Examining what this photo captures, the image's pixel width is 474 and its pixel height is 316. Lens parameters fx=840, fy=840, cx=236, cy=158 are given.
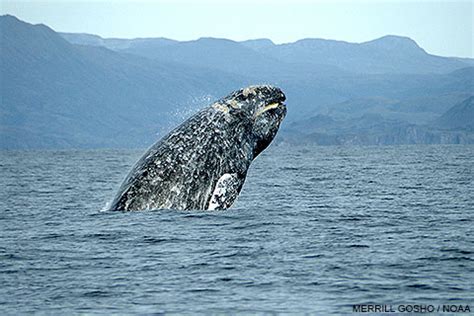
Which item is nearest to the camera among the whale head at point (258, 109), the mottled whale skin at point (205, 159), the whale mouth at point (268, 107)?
the mottled whale skin at point (205, 159)

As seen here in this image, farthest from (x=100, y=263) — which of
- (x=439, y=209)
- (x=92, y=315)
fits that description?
(x=439, y=209)

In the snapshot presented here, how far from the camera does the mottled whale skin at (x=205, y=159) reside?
53.3 ft

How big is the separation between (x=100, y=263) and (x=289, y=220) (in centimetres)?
646

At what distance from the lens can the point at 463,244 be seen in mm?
14844

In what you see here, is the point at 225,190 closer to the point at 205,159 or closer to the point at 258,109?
the point at 205,159

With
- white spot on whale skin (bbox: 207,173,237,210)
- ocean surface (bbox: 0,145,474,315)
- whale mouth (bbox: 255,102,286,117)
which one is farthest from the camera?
whale mouth (bbox: 255,102,286,117)

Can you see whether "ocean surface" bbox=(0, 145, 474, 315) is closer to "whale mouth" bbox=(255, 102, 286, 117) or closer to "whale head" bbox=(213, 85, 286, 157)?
"whale head" bbox=(213, 85, 286, 157)

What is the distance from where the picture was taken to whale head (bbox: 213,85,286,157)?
1797 cm

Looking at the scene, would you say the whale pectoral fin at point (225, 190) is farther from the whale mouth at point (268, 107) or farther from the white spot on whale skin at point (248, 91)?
the white spot on whale skin at point (248, 91)

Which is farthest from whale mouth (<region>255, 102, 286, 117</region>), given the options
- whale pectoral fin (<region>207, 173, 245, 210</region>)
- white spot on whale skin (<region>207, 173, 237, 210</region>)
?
white spot on whale skin (<region>207, 173, 237, 210</region>)

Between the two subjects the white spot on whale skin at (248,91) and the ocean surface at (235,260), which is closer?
the ocean surface at (235,260)

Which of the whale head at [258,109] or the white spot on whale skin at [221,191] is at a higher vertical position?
the whale head at [258,109]

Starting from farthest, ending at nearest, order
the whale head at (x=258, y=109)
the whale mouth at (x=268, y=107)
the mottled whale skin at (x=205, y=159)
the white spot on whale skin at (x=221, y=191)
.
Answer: the whale mouth at (x=268, y=107) → the whale head at (x=258, y=109) → the white spot on whale skin at (x=221, y=191) → the mottled whale skin at (x=205, y=159)

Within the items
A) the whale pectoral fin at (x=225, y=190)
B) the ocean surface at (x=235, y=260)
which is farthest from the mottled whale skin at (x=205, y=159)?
the ocean surface at (x=235, y=260)
